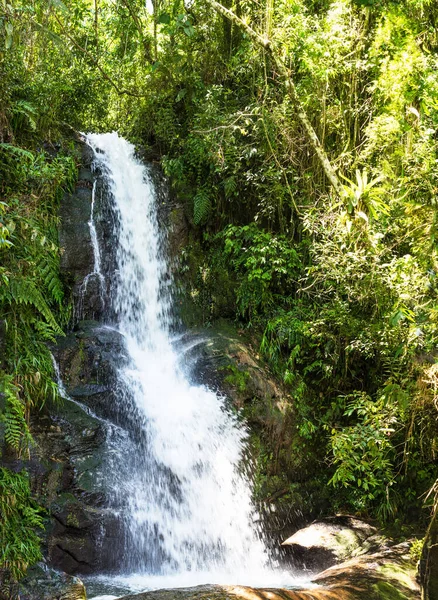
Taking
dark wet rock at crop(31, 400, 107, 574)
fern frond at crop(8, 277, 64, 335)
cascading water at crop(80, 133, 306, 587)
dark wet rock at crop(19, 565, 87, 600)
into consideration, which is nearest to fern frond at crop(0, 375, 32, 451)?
dark wet rock at crop(31, 400, 107, 574)

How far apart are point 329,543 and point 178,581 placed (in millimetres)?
1702

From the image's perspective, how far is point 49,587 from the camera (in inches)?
166

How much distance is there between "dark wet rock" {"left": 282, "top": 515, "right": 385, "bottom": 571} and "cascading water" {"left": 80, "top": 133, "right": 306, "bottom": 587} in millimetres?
363

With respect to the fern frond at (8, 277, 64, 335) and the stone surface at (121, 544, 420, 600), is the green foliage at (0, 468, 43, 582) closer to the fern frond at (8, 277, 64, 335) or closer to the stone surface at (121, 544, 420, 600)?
the stone surface at (121, 544, 420, 600)

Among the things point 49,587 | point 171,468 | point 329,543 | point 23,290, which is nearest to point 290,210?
point 171,468

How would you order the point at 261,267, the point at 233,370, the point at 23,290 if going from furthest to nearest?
the point at 261,267 < the point at 233,370 < the point at 23,290

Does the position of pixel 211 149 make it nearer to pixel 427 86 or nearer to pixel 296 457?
pixel 427 86

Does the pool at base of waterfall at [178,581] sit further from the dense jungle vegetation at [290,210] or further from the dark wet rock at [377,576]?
the dense jungle vegetation at [290,210]

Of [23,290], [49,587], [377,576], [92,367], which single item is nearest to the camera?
[49,587]

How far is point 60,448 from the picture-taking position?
218 inches

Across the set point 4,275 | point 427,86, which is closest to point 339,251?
point 427,86

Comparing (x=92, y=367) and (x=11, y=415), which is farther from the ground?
(x=92, y=367)

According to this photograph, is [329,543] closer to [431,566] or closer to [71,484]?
[431,566]

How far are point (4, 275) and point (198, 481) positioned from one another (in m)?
2.95
